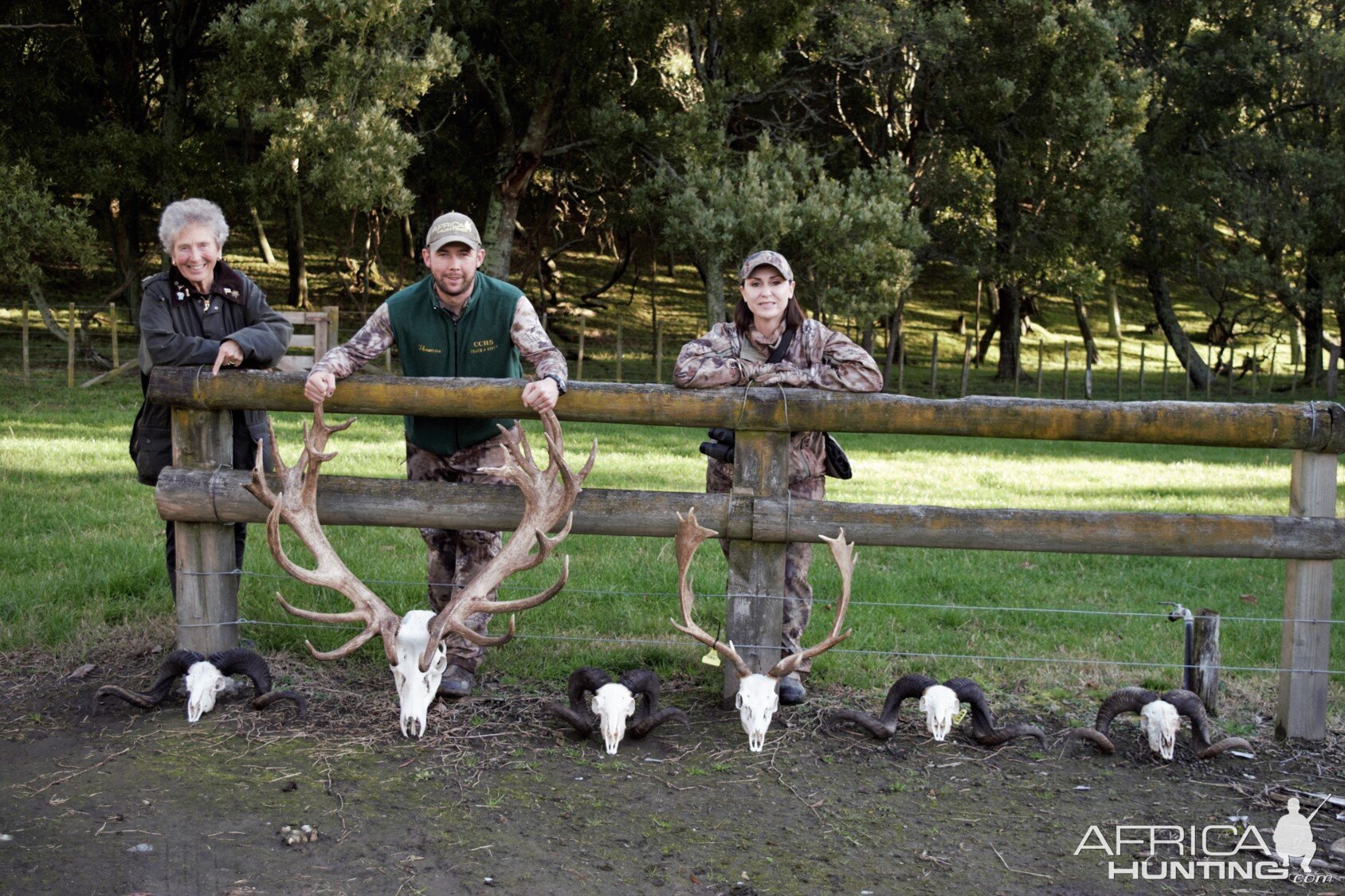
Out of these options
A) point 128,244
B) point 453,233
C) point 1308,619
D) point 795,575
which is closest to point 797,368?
point 795,575

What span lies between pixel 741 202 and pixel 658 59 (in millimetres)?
5250

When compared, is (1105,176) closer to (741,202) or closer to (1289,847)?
(741,202)

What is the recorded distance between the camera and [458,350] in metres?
5.90

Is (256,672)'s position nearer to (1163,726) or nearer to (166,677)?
(166,677)

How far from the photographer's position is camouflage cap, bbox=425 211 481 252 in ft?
18.5

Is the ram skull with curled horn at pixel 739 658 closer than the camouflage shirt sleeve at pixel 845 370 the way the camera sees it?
Yes

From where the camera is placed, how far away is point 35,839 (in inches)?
170

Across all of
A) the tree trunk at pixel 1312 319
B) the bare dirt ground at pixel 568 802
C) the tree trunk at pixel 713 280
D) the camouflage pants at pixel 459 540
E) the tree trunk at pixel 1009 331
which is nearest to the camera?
the bare dirt ground at pixel 568 802

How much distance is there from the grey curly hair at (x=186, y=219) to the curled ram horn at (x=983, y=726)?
3874mm

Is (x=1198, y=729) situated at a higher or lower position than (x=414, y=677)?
lower

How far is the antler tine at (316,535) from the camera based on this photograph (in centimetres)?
525

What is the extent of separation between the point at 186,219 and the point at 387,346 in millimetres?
1050

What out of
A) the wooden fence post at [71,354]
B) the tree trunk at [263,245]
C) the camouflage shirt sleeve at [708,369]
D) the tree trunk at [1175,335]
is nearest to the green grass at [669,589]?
the camouflage shirt sleeve at [708,369]

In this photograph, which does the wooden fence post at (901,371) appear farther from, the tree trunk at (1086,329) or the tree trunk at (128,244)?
the tree trunk at (128,244)
